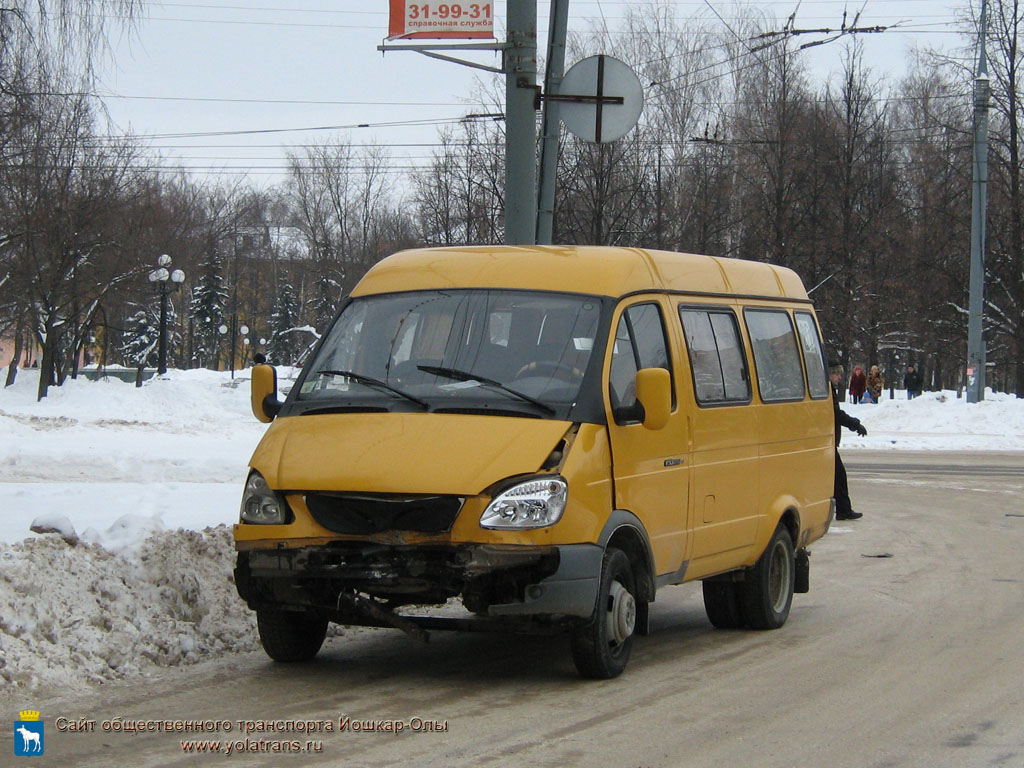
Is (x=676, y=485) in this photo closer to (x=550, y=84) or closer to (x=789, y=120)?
(x=550, y=84)

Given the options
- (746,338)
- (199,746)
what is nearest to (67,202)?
(746,338)

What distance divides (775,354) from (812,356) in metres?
0.88

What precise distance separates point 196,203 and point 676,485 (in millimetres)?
61277

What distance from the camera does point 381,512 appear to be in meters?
6.87

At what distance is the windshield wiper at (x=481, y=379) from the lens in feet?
23.8

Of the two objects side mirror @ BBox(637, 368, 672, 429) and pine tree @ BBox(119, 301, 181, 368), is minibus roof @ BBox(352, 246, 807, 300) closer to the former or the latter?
side mirror @ BBox(637, 368, 672, 429)

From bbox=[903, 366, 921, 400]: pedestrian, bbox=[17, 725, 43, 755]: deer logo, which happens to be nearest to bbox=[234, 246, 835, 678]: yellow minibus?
bbox=[17, 725, 43, 755]: deer logo

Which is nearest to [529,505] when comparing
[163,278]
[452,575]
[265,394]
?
[452,575]

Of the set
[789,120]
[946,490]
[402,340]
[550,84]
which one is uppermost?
[789,120]

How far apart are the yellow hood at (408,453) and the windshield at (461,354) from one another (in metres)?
0.16

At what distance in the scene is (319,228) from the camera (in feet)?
279

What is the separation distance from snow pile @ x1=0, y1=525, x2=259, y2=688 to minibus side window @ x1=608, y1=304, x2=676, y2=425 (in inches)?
100

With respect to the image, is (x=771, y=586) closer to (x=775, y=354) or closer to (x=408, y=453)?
(x=775, y=354)

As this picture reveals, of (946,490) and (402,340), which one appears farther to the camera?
(946,490)
